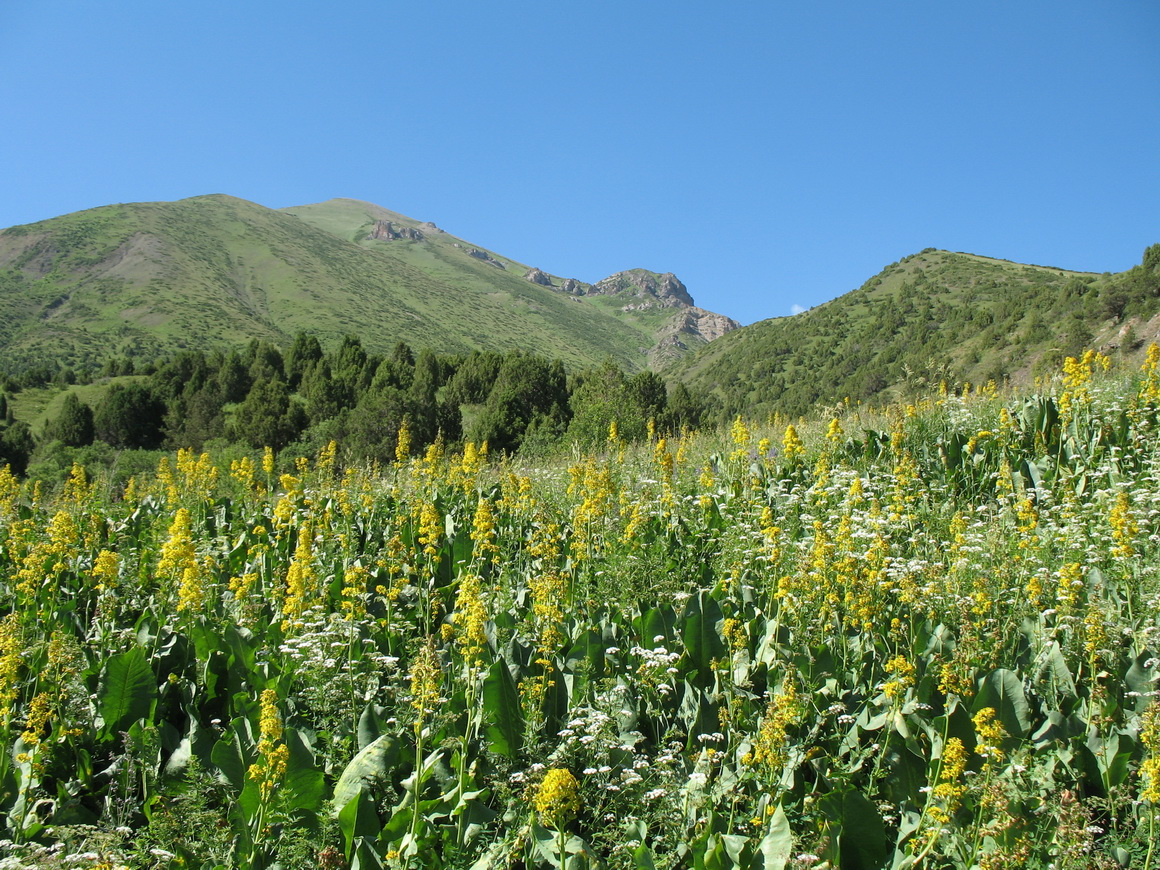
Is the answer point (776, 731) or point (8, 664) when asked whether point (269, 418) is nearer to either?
point (8, 664)

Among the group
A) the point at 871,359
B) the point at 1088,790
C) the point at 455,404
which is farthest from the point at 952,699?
the point at 871,359

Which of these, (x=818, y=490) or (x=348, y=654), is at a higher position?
(x=818, y=490)

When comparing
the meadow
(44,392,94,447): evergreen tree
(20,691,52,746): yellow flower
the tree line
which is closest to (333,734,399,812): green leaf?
the meadow

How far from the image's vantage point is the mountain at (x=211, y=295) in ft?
338

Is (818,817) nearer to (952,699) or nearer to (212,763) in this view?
(952,699)

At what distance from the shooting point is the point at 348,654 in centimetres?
369

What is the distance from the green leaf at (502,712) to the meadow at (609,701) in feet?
0.04

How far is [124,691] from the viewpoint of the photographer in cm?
315

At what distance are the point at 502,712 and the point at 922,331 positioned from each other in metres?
68.6

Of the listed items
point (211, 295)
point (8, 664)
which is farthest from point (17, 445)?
point (211, 295)

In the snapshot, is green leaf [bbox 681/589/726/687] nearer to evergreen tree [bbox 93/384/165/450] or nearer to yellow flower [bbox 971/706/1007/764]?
yellow flower [bbox 971/706/1007/764]

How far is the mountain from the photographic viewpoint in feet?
338

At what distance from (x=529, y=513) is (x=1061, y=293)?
56.6 metres

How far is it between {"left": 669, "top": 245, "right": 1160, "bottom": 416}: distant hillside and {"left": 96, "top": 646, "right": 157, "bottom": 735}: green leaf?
28933 mm
